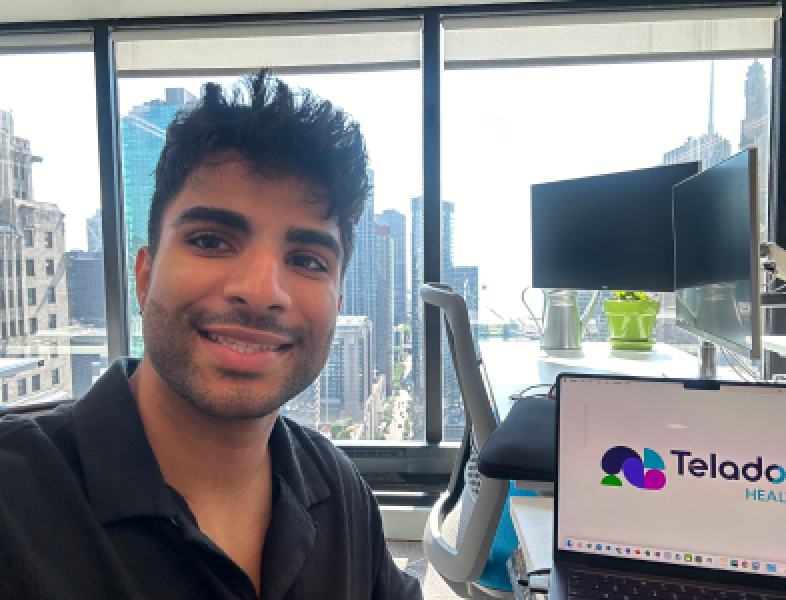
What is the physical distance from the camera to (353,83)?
270 cm

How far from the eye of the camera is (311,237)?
737 millimetres

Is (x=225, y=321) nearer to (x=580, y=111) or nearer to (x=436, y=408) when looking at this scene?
(x=436, y=408)

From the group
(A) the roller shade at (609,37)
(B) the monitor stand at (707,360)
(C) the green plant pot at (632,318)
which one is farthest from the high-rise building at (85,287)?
(B) the monitor stand at (707,360)

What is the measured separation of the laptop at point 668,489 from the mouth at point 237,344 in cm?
46

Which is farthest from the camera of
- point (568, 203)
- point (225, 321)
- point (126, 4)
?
point (126, 4)

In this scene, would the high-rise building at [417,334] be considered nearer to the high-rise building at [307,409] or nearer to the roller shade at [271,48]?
the high-rise building at [307,409]

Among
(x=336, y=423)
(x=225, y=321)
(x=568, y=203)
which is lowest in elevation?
(x=336, y=423)

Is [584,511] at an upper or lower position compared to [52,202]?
lower

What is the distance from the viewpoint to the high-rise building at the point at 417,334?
2707mm

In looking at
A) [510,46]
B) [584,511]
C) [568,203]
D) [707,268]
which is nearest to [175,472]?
[584,511]

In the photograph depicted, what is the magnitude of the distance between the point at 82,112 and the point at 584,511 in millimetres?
3152

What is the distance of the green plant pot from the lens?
2098 mm

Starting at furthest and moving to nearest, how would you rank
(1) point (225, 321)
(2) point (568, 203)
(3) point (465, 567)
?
(2) point (568, 203) → (3) point (465, 567) → (1) point (225, 321)

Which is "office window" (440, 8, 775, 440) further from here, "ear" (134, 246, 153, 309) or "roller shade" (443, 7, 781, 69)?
"ear" (134, 246, 153, 309)
